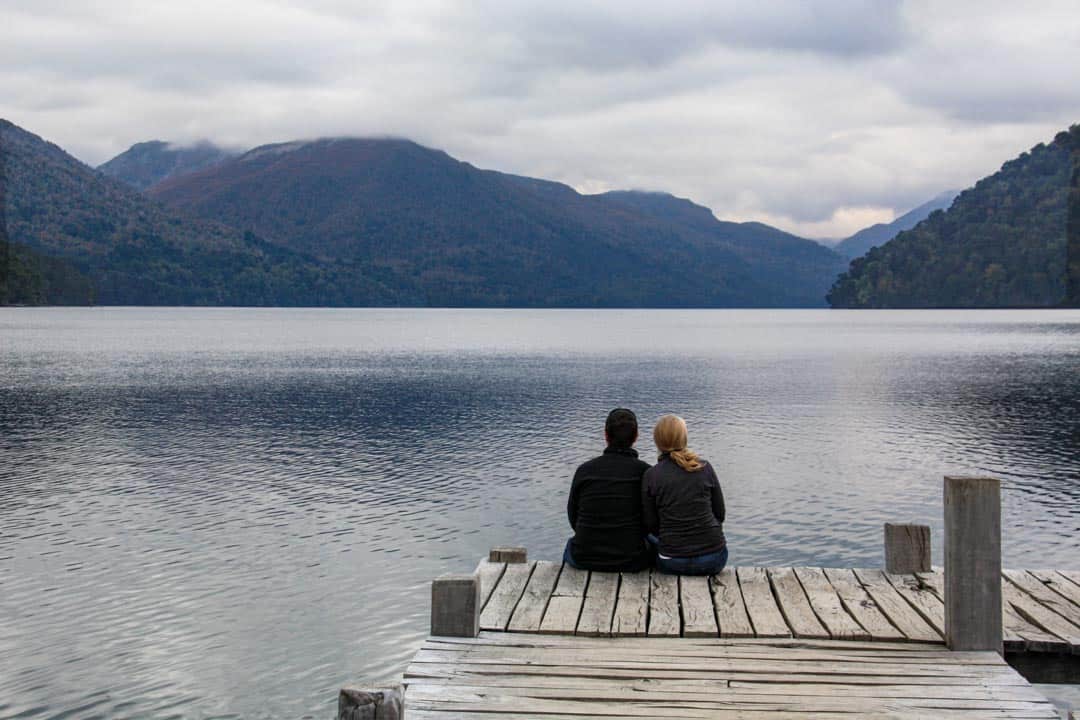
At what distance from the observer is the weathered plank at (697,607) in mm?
9562

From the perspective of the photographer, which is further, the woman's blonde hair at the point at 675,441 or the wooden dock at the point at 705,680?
the woman's blonde hair at the point at 675,441

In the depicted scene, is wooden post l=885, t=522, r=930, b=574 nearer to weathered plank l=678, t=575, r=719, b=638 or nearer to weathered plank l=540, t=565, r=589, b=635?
weathered plank l=678, t=575, r=719, b=638

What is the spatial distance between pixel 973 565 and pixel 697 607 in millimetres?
2665

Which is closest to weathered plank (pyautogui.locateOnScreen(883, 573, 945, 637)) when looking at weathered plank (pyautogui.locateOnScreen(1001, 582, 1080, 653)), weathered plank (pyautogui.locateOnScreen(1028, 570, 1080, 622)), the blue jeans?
weathered plank (pyautogui.locateOnScreen(1001, 582, 1080, 653))

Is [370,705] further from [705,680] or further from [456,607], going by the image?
[705,680]

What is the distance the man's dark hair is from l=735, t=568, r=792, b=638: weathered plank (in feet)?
6.60

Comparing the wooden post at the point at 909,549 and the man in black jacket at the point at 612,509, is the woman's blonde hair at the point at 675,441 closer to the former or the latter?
the man in black jacket at the point at 612,509

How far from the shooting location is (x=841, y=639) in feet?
30.9

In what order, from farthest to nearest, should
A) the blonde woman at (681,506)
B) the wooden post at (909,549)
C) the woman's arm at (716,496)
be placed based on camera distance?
the wooden post at (909,549) → the woman's arm at (716,496) → the blonde woman at (681,506)

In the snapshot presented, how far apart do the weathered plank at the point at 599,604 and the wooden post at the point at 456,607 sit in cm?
105

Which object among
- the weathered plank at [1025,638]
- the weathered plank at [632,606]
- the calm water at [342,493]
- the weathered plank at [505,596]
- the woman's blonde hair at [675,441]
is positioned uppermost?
the woman's blonde hair at [675,441]

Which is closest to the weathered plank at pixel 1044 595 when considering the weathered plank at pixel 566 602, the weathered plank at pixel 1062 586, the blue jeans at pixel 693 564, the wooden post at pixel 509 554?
the weathered plank at pixel 1062 586

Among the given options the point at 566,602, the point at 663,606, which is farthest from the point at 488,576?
the point at 663,606

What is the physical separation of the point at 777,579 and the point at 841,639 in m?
1.95
